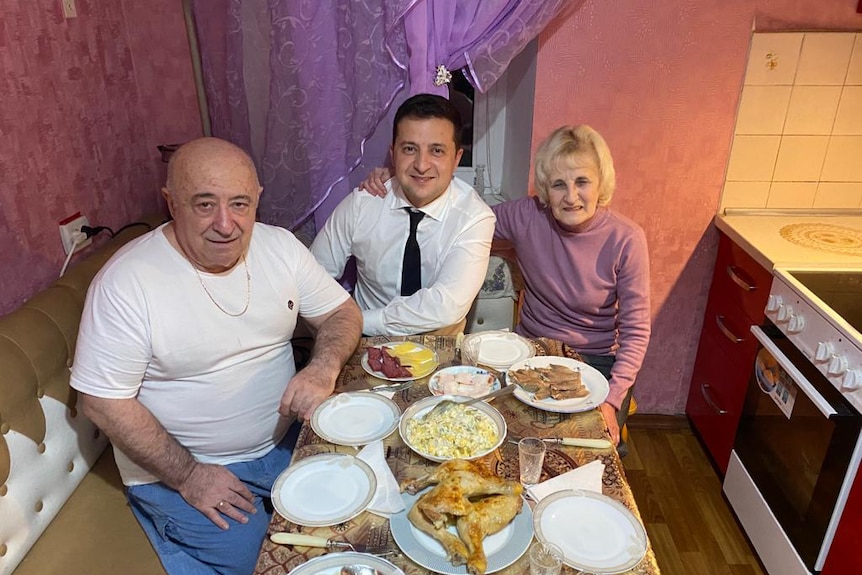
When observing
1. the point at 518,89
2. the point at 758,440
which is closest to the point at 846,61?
the point at 518,89

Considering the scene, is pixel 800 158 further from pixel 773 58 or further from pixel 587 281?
pixel 587 281

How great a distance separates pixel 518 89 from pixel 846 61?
115 centimetres

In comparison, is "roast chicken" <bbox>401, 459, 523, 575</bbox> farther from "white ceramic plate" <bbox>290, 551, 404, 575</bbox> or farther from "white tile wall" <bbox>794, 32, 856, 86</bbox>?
"white tile wall" <bbox>794, 32, 856, 86</bbox>

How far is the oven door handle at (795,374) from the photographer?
1.67 m

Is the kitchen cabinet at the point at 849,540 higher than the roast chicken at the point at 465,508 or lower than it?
lower

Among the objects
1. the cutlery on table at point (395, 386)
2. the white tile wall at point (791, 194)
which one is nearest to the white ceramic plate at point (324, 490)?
the cutlery on table at point (395, 386)

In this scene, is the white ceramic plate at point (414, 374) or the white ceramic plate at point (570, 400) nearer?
the white ceramic plate at point (570, 400)

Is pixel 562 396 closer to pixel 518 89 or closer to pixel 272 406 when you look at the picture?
pixel 272 406

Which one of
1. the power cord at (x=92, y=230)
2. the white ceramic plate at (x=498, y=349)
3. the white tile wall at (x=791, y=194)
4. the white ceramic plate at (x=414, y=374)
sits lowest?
the white ceramic plate at (x=414, y=374)

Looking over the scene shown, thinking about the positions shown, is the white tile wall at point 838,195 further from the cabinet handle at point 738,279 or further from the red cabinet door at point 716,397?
the red cabinet door at point 716,397

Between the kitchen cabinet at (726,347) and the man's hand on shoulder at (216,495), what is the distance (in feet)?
5.71

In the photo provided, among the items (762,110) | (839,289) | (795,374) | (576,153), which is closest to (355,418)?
(576,153)

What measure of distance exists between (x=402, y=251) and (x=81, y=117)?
43.8 inches

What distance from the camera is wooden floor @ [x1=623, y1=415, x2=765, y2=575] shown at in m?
2.11
